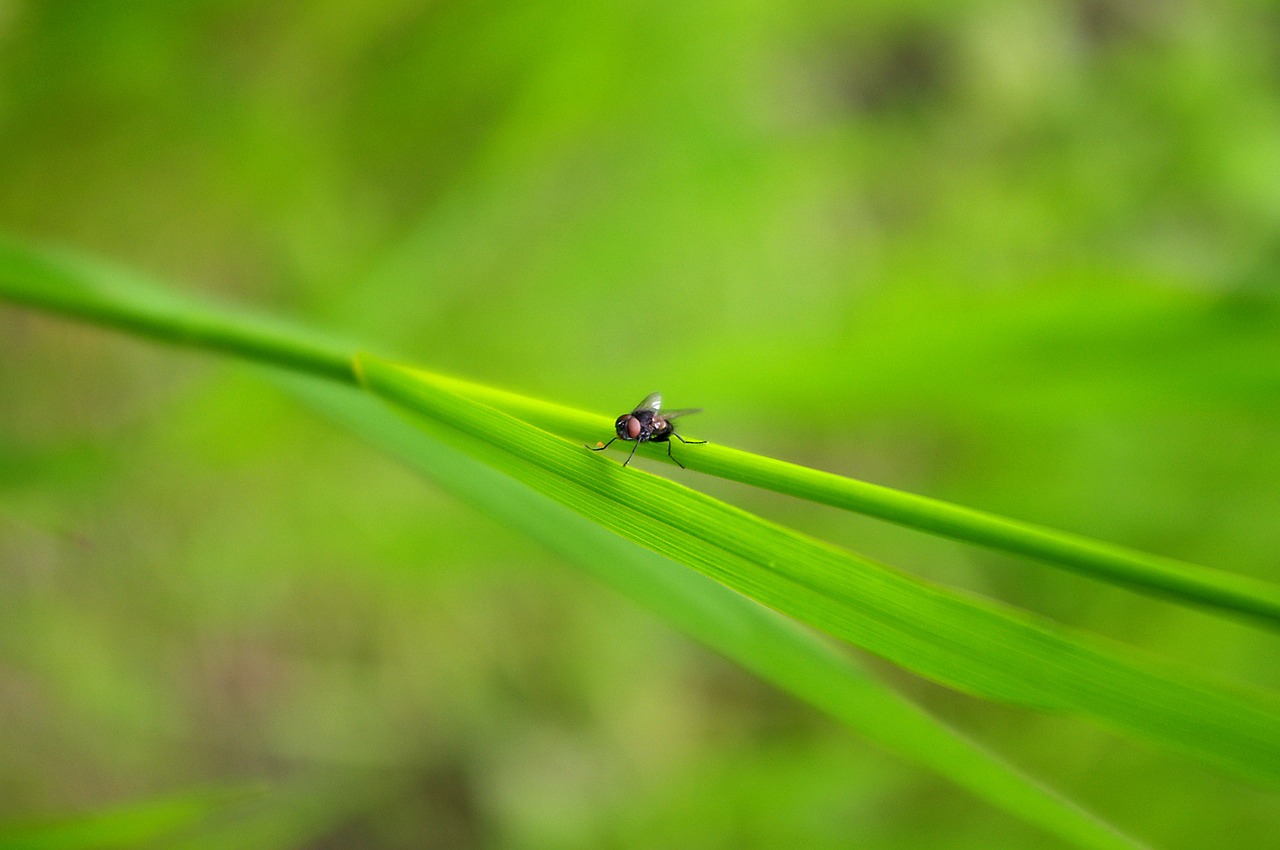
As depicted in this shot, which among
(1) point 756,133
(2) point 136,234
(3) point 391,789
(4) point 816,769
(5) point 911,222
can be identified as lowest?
(3) point 391,789

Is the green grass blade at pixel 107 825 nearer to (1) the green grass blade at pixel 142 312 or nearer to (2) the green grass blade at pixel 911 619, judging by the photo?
(1) the green grass blade at pixel 142 312

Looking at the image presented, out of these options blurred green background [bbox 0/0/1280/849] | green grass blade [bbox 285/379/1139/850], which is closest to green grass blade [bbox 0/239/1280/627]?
green grass blade [bbox 285/379/1139/850]

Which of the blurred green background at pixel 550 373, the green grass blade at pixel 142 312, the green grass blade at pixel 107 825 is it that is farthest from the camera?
the blurred green background at pixel 550 373

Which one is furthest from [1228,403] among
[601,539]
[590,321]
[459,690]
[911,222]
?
[459,690]

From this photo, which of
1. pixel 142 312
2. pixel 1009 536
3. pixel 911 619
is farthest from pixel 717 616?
pixel 142 312

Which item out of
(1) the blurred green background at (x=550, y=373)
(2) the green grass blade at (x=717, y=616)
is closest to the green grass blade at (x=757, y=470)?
(2) the green grass blade at (x=717, y=616)

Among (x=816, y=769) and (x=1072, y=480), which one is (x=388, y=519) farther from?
(x=1072, y=480)
